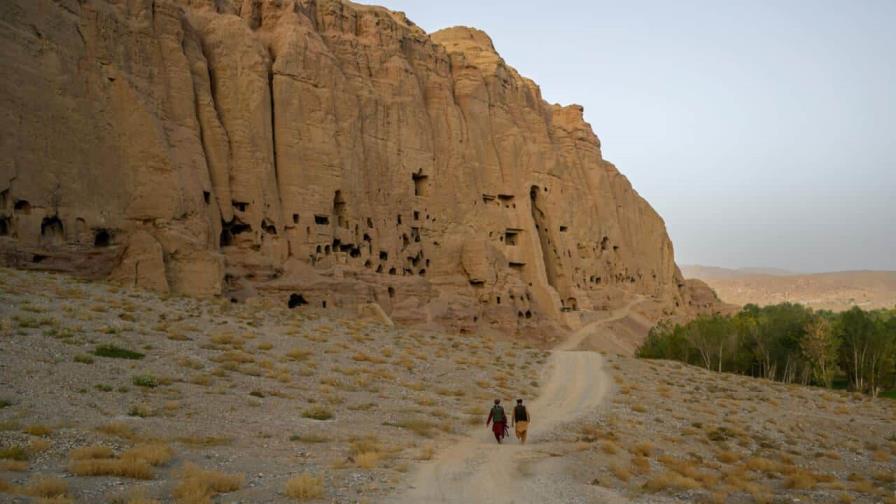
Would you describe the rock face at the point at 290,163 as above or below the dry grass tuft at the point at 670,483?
above

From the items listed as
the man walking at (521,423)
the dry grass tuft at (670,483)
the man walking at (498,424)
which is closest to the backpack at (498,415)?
the man walking at (498,424)

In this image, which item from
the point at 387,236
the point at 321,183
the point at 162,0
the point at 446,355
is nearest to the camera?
the point at 446,355

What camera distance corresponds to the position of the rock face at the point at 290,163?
31.0 metres

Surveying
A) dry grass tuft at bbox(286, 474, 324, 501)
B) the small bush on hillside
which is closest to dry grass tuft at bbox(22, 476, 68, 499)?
dry grass tuft at bbox(286, 474, 324, 501)

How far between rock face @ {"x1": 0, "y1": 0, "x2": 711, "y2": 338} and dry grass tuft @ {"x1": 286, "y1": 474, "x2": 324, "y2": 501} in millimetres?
23227

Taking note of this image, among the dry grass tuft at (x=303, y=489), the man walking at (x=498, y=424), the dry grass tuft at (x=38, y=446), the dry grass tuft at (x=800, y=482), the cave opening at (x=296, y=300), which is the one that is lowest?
the dry grass tuft at (x=800, y=482)

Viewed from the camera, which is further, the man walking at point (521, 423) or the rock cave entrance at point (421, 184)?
the rock cave entrance at point (421, 184)

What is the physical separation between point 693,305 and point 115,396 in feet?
274

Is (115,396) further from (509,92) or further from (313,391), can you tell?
(509,92)

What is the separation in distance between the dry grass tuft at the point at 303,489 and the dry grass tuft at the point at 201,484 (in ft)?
2.61

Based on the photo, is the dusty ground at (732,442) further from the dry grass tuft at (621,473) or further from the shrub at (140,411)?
the shrub at (140,411)

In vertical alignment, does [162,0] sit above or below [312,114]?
above

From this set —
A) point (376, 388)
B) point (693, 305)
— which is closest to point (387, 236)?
point (376, 388)

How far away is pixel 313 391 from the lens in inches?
776
